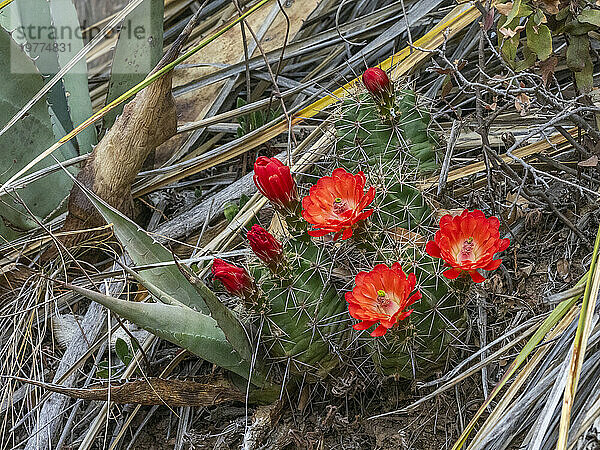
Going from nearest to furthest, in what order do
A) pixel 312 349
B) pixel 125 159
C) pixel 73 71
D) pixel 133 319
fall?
1. pixel 133 319
2. pixel 312 349
3. pixel 125 159
4. pixel 73 71

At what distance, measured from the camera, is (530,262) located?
1501mm

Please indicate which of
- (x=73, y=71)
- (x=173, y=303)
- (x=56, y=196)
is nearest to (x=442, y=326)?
(x=173, y=303)

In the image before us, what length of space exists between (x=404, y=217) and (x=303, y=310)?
28 centimetres

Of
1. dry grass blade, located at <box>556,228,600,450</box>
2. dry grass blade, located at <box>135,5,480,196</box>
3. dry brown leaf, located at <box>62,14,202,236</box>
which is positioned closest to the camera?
dry grass blade, located at <box>556,228,600,450</box>

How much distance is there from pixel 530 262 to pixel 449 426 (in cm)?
43

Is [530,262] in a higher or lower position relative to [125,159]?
lower

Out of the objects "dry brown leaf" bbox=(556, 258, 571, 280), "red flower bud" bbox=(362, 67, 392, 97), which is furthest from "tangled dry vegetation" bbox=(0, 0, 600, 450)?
"red flower bud" bbox=(362, 67, 392, 97)

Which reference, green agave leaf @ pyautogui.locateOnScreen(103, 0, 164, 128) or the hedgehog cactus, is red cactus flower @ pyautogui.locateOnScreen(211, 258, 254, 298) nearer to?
the hedgehog cactus

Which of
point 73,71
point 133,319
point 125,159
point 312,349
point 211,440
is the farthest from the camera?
point 73,71

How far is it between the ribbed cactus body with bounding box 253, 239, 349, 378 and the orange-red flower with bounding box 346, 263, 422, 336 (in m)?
0.12

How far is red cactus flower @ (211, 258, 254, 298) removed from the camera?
1.21 m

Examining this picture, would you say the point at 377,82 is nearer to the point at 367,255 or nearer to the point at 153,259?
the point at 367,255

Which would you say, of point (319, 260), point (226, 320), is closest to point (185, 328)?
point (226, 320)

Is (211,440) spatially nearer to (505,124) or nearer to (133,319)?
(133,319)
